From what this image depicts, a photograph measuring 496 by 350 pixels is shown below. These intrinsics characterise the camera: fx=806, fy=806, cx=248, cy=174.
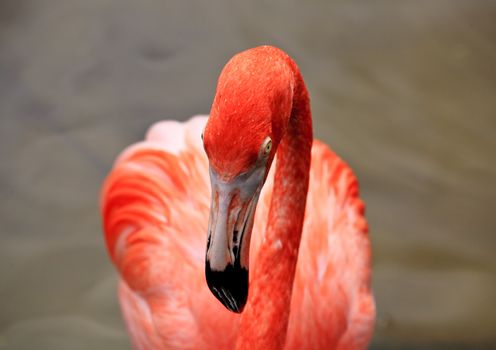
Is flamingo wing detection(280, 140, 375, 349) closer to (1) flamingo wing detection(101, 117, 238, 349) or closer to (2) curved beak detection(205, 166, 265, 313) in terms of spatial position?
(1) flamingo wing detection(101, 117, 238, 349)

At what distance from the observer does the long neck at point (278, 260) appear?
236 cm

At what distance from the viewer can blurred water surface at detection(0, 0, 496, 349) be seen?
13.0 feet

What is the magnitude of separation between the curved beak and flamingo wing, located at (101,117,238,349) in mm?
846

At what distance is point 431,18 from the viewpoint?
16.3 feet

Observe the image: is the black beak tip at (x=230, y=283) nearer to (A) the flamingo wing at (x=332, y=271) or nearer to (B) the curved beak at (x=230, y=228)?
(B) the curved beak at (x=230, y=228)

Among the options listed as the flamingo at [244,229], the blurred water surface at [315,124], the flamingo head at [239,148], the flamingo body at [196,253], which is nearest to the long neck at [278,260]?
the flamingo at [244,229]

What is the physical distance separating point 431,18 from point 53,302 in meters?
2.82

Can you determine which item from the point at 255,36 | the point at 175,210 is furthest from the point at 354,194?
the point at 255,36

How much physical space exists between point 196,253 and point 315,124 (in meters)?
1.77

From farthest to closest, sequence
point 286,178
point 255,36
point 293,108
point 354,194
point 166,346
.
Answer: point 255,36 < point 354,194 < point 166,346 < point 286,178 < point 293,108

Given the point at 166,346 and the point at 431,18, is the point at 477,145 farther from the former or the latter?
the point at 166,346

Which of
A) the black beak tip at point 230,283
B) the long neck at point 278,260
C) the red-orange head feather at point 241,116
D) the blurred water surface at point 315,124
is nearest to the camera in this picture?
the red-orange head feather at point 241,116

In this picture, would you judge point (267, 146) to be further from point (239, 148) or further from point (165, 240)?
point (165, 240)

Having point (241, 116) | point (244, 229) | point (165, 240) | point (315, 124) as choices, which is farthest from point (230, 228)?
point (315, 124)
